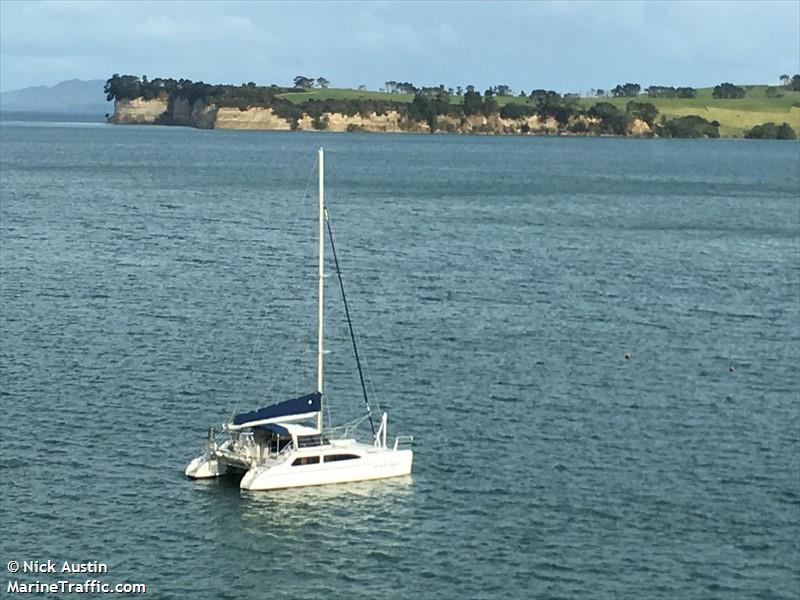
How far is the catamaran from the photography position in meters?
49.3

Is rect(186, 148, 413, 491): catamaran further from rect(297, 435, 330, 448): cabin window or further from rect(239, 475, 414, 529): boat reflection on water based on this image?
rect(239, 475, 414, 529): boat reflection on water

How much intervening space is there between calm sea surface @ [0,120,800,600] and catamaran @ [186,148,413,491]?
580 millimetres

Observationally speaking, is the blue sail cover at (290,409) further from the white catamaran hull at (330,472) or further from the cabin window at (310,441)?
the white catamaran hull at (330,472)

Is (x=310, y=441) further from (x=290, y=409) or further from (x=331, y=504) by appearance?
(x=331, y=504)

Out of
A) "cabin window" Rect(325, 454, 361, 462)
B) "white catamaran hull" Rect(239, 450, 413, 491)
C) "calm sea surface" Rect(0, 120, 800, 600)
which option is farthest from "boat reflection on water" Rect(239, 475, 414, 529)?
"cabin window" Rect(325, 454, 361, 462)

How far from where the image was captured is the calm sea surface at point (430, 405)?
43.8 meters

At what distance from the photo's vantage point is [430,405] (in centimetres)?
6019

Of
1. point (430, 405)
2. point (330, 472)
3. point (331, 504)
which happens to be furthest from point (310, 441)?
point (430, 405)

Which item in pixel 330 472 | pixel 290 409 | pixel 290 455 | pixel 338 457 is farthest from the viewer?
pixel 290 409

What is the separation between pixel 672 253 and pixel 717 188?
77.6 meters

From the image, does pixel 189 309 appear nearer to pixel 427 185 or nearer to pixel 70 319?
pixel 70 319

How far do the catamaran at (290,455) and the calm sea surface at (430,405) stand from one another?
580 millimetres

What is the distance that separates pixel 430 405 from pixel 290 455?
11.7 meters

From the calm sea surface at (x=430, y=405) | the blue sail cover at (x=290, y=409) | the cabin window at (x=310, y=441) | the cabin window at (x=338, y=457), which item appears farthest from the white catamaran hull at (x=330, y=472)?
the blue sail cover at (x=290, y=409)
